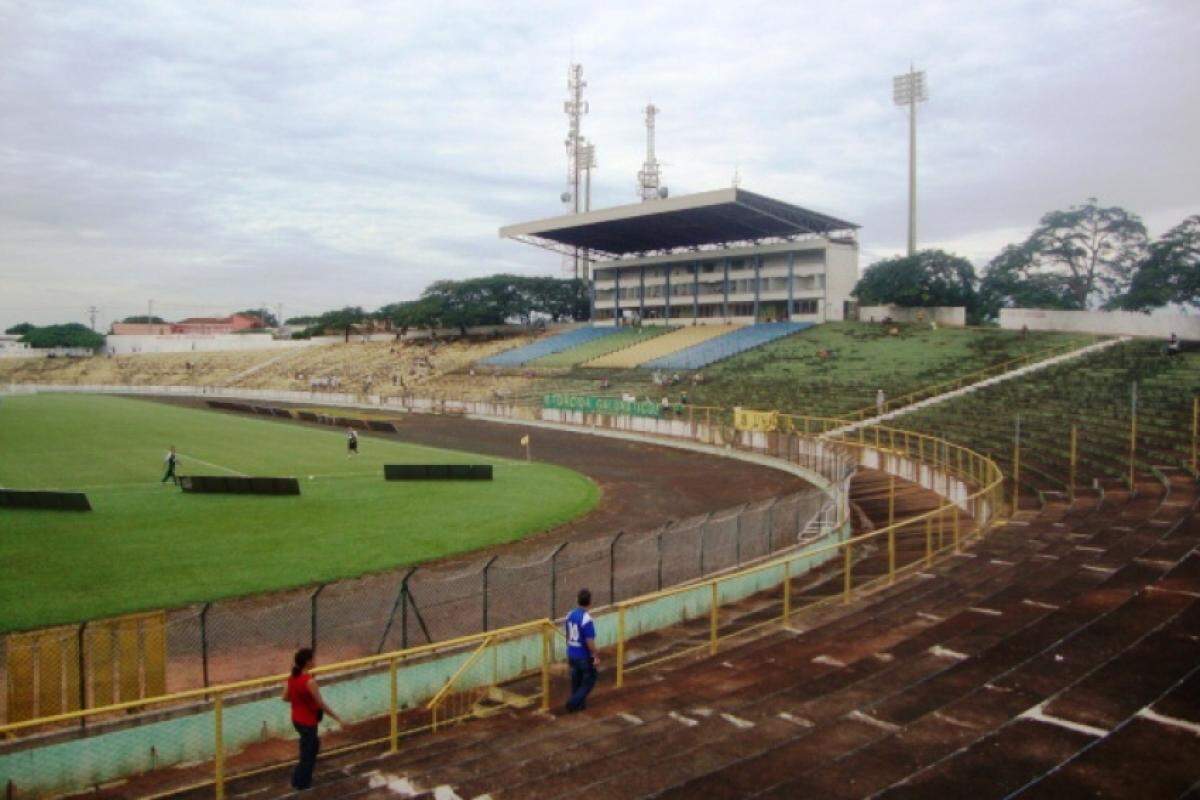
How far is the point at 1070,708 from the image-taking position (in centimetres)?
973

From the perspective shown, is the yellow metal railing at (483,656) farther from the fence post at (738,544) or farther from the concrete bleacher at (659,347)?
the concrete bleacher at (659,347)

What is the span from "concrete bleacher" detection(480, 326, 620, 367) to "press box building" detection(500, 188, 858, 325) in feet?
16.9

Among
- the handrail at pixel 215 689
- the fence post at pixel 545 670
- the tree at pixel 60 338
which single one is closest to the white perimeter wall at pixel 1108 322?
the fence post at pixel 545 670

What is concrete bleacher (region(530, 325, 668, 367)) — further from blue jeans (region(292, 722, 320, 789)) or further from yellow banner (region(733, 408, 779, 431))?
blue jeans (region(292, 722, 320, 789))

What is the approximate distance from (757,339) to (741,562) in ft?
192

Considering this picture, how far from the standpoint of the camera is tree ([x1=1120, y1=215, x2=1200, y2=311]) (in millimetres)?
63625

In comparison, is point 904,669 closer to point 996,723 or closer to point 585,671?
point 996,723

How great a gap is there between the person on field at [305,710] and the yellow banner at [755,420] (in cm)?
3770

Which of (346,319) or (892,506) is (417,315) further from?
(892,506)

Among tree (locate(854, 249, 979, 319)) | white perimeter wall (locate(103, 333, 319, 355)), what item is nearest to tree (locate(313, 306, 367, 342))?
white perimeter wall (locate(103, 333, 319, 355))

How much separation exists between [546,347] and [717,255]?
21118mm

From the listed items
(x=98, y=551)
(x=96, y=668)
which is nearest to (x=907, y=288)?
(x=98, y=551)

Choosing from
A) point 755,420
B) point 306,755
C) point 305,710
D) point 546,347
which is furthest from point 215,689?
point 546,347

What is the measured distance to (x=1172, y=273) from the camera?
64500 mm
